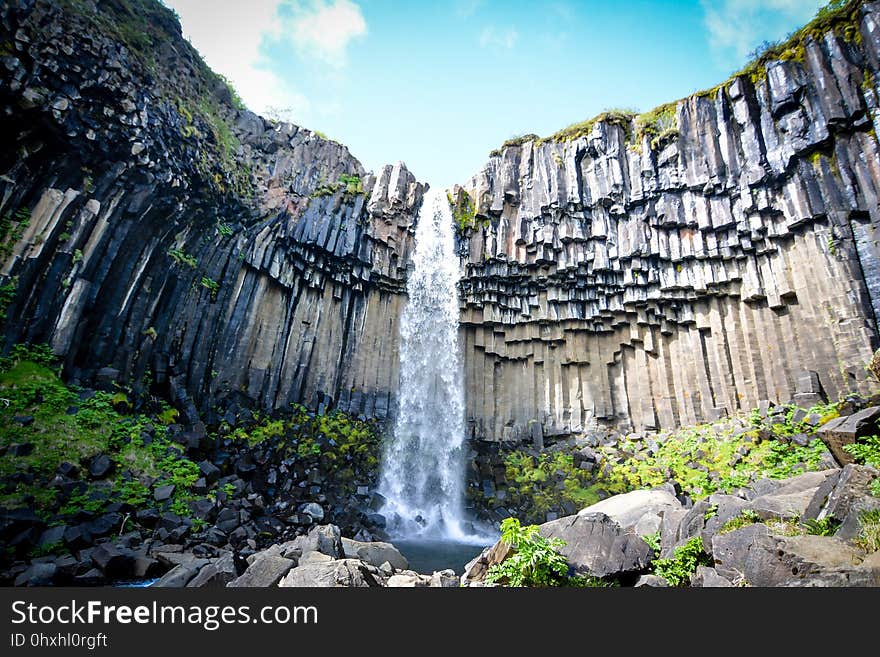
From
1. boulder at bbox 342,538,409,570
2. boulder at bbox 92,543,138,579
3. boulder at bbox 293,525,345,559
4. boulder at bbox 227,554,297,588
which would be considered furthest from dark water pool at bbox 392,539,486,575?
boulder at bbox 92,543,138,579

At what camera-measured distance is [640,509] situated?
10523 millimetres

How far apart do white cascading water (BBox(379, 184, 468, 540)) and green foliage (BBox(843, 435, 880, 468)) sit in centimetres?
1342

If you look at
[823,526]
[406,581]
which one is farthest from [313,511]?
[823,526]

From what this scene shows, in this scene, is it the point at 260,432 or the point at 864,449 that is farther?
the point at 260,432

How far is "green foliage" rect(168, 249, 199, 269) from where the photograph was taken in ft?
50.7

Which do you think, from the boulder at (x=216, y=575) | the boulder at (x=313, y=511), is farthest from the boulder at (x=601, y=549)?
the boulder at (x=313, y=511)

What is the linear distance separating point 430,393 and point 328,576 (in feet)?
50.4

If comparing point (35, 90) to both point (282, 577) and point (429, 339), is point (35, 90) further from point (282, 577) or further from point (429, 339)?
point (429, 339)

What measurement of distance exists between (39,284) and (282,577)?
11031 mm

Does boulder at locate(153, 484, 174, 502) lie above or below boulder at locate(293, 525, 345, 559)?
above

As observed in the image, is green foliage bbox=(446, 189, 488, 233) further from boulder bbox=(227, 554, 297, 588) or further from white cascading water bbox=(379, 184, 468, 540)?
boulder bbox=(227, 554, 297, 588)

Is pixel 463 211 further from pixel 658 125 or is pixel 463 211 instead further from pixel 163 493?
pixel 163 493

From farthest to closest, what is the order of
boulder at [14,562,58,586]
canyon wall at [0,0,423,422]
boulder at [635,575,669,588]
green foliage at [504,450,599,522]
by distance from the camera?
green foliage at [504,450,599,522]
canyon wall at [0,0,423,422]
boulder at [14,562,58,586]
boulder at [635,575,669,588]

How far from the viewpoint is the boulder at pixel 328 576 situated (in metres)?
6.03
